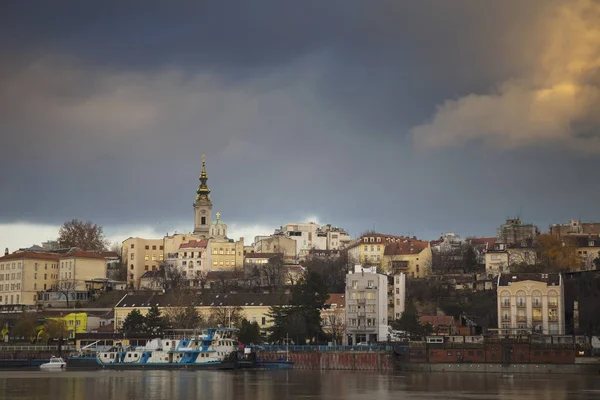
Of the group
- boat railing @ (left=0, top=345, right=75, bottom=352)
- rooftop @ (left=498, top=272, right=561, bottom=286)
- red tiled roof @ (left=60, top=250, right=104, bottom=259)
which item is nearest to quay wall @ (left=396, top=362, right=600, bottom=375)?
rooftop @ (left=498, top=272, right=561, bottom=286)

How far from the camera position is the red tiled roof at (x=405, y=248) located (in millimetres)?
174125

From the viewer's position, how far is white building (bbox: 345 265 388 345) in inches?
5089

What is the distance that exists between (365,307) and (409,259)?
44.2 meters

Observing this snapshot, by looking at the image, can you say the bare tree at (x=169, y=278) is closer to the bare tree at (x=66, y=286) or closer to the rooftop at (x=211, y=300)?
the rooftop at (x=211, y=300)

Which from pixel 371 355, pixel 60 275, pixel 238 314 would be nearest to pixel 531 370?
pixel 371 355

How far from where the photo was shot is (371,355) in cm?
11262

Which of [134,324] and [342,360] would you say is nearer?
[342,360]

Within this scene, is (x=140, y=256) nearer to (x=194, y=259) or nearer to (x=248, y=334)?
(x=194, y=259)

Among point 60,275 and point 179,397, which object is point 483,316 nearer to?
point 179,397

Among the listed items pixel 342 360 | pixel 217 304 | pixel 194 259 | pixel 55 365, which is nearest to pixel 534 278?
pixel 342 360

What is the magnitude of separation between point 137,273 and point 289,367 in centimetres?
8444

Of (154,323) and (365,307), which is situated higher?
(365,307)

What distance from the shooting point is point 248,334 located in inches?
4813

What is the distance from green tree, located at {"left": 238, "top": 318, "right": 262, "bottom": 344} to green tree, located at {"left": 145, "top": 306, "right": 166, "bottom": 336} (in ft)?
34.4
